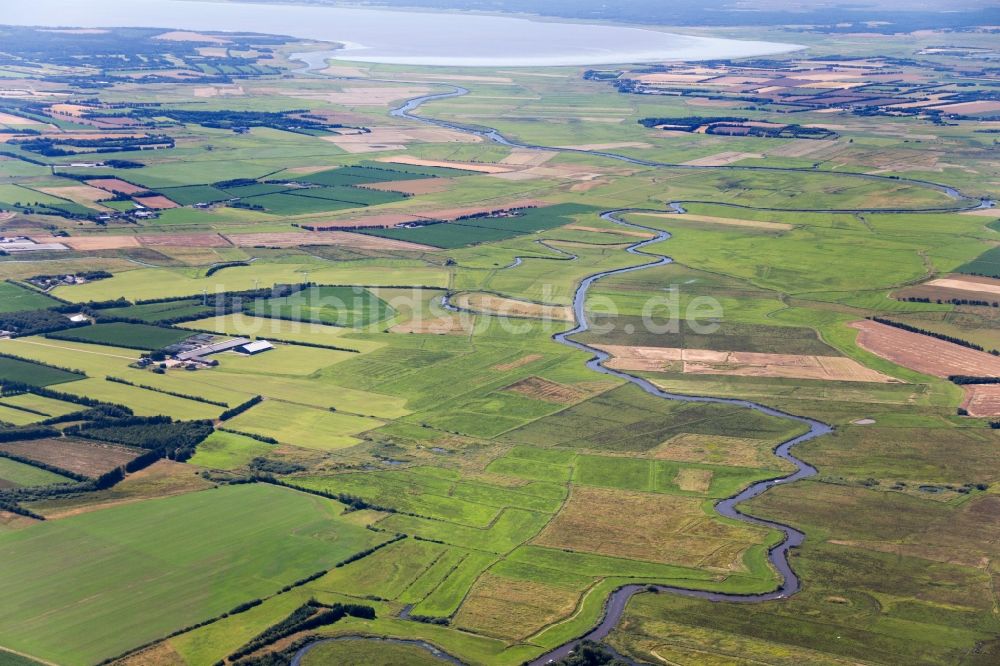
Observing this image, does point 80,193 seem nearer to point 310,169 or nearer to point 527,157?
point 310,169

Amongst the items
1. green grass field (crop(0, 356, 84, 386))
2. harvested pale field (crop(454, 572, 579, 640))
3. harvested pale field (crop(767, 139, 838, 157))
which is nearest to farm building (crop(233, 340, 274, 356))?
green grass field (crop(0, 356, 84, 386))

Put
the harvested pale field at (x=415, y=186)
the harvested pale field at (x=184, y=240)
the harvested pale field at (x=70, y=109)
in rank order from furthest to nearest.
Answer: the harvested pale field at (x=70, y=109), the harvested pale field at (x=415, y=186), the harvested pale field at (x=184, y=240)

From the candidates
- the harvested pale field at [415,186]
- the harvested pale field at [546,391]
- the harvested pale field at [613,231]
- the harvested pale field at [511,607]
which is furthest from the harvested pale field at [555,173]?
the harvested pale field at [511,607]

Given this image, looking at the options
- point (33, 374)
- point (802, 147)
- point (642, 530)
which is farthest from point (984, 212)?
point (33, 374)

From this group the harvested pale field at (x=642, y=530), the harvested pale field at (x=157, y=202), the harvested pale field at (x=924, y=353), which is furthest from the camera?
the harvested pale field at (x=157, y=202)

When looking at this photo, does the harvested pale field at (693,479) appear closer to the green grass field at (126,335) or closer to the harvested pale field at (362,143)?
the green grass field at (126,335)

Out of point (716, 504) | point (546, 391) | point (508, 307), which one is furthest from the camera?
point (508, 307)

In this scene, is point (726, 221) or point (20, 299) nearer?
point (20, 299)

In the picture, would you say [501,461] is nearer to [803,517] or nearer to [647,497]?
[647,497]
